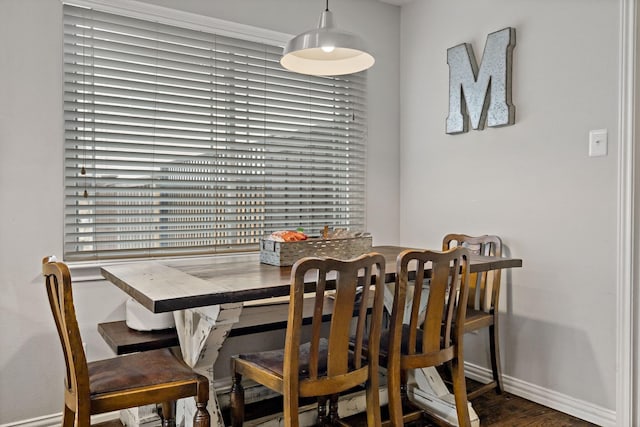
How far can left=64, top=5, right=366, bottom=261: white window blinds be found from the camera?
2.50 meters

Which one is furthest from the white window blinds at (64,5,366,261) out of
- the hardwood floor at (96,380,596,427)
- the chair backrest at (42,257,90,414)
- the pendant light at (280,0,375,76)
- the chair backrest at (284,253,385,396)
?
the chair backrest at (284,253,385,396)

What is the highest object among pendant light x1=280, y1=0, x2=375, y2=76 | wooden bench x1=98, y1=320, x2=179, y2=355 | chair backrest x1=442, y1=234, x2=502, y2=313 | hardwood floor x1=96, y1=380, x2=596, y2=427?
pendant light x1=280, y1=0, x2=375, y2=76

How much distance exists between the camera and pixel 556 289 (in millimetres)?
2707

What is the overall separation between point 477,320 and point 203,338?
1582 millimetres

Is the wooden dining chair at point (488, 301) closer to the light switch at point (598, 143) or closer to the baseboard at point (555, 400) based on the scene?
the baseboard at point (555, 400)

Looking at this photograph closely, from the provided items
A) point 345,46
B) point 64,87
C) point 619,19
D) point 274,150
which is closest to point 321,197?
point 274,150

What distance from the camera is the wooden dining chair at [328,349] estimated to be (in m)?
1.69

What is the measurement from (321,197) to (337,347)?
1735mm

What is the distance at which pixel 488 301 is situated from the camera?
9.36 feet

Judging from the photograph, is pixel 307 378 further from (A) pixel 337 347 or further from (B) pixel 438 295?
(B) pixel 438 295

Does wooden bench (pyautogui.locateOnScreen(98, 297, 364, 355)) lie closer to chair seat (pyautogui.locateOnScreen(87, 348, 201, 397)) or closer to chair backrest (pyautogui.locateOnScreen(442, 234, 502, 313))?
chair seat (pyautogui.locateOnScreen(87, 348, 201, 397))

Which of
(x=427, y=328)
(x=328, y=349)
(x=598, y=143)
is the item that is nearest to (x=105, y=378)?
(x=328, y=349)

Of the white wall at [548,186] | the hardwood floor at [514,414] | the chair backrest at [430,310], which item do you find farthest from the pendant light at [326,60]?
the hardwood floor at [514,414]

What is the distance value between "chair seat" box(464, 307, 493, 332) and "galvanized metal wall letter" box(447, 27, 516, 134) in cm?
114
